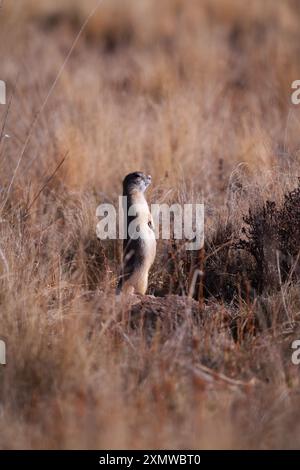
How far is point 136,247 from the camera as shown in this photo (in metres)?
4.76

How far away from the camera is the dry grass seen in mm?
3396

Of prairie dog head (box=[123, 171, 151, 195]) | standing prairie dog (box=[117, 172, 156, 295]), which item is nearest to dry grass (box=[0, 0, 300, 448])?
standing prairie dog (box=[117, 172, 156, 295])

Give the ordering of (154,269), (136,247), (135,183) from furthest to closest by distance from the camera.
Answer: (154,269), (135,183), (136,247)

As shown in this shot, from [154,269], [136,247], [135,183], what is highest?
[135,183]

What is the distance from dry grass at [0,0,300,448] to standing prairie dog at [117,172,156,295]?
Result: 0.50ft

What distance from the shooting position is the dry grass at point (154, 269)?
134 inches

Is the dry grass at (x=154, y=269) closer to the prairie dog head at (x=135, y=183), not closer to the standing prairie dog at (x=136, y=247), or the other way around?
the standing prairie dog at (x=136, y=247)

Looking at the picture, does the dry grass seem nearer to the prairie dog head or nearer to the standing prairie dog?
the standing prairie dog

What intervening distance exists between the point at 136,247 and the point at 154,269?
0.51 m

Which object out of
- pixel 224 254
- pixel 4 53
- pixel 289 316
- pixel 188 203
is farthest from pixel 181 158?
pixel 4 53

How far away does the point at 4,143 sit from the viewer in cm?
708

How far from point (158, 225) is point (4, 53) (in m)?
4.83

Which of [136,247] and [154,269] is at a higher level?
[136,247]

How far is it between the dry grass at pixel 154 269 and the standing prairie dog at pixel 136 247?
0.50ft
